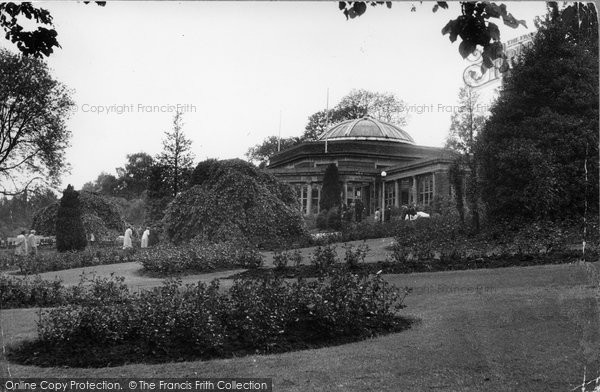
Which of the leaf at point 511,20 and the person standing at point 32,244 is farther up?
the leaf at point 511,20

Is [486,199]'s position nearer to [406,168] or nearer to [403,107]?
[406,168]

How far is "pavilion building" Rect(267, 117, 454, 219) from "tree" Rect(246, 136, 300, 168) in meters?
0.14

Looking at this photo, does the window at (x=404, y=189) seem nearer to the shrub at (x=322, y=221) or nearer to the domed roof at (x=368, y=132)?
the domed roof at (x=368, y=132)

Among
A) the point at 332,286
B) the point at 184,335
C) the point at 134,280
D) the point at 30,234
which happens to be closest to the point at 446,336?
the point at 332,286

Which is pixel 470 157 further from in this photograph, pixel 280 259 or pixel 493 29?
pixel 493 29

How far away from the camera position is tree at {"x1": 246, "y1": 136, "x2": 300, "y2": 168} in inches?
308

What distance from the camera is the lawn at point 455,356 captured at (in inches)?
192

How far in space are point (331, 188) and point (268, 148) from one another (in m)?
1.30

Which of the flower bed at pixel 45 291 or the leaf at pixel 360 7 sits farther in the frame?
the flower bed at pixel 45 291

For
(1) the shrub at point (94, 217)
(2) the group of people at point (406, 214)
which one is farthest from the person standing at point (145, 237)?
(2) the group of people at point (406, 214)

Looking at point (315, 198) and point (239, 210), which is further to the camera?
point (239, 210)

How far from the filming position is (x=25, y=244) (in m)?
6.88

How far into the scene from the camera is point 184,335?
606 centimetres

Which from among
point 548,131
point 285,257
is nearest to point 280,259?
point 285,257
